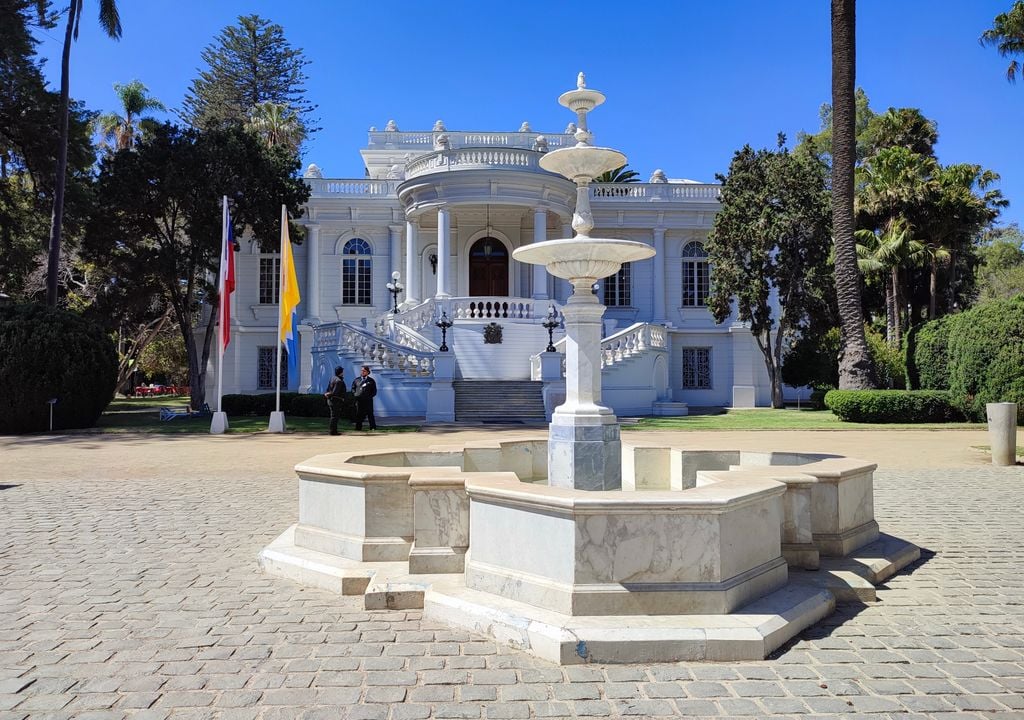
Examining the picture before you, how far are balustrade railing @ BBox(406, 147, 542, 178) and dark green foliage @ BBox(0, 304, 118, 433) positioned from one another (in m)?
12.9

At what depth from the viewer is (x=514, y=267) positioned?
102 feet

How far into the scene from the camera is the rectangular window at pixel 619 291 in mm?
31859

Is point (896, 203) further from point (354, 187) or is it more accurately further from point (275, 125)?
point (275, 125)

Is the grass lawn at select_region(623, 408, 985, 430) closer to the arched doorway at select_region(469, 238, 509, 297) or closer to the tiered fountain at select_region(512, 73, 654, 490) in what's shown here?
the arched doorway at select_region(469, 238, 509, 297)

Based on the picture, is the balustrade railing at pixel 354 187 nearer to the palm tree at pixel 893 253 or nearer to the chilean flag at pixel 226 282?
the chilean flag at pixel 226 282

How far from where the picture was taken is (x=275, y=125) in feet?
130

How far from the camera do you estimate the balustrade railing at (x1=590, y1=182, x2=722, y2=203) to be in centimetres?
3153

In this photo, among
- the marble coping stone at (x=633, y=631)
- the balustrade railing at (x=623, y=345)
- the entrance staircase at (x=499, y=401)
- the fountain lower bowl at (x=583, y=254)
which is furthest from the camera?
the balustrade railing at (x=623, y=345)

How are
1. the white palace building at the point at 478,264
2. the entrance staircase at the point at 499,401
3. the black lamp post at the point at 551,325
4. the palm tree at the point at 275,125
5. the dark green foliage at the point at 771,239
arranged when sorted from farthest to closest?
1. the palm tree at the point at 275,125
2. the white palace building at the point at 478,264
3. the dark green foliage at the point at 771,239
4. the black lamp post at the point at 551,325
5. the entrance staircase at the point at 499,401

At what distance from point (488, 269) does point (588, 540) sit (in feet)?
90.7

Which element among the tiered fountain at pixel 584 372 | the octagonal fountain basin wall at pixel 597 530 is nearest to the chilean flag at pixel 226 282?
the octagonal fountain basin wall at pixel 597 530

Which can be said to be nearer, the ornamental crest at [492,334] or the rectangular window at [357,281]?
the ornamental crest at [492,334]

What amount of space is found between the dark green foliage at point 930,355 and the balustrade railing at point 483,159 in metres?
14.5

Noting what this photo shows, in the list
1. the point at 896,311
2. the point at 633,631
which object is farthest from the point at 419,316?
the point at 633,631
